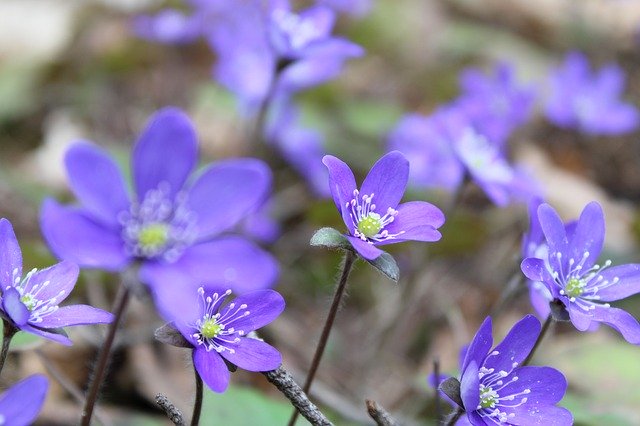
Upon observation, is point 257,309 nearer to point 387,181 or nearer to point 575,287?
point 387,181

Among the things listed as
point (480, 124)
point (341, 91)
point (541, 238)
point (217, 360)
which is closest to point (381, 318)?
point (480, 124)

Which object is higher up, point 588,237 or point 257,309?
point 588,237

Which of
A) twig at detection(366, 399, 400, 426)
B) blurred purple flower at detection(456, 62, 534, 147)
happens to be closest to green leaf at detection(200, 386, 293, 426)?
twig at detection(366, 399, 400, 426)

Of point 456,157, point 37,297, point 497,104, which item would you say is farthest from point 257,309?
point 497,104

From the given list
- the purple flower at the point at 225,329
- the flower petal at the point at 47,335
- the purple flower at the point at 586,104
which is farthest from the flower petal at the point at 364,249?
the purple flower at the point at 586,104

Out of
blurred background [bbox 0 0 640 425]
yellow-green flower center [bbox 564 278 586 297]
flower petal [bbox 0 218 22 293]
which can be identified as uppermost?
yellow-green flower center [bbox 564 278 586 297]

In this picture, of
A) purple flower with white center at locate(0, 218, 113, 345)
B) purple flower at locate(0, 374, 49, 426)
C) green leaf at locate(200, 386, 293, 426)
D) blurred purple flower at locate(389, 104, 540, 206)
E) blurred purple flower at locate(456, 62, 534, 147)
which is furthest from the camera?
blurred purple flower at locate(456, 62, 534, 147)

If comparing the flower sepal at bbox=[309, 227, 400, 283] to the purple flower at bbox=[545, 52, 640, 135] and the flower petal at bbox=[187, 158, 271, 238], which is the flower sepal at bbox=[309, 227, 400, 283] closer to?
the flower petal at bbox=[187, 158, 271, 238]

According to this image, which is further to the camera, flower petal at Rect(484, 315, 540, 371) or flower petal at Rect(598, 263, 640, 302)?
flower petal at Rect(598, 263, 640, 302)
